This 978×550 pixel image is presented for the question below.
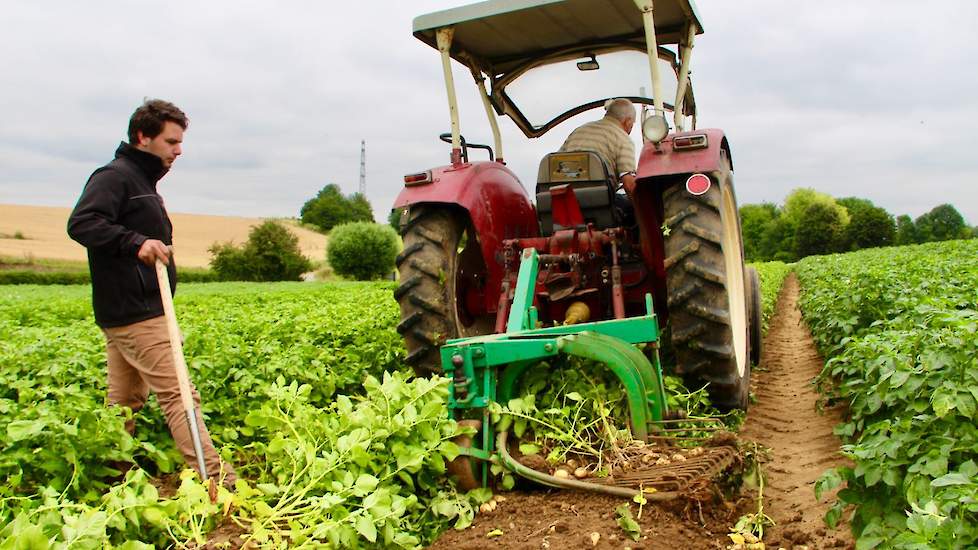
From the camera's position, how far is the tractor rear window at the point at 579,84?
5.50 metres

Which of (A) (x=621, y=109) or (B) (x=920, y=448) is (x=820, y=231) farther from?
(B) (x=920, y=448)

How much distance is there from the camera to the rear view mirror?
18.4 feet

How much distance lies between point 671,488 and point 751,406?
3043 mm

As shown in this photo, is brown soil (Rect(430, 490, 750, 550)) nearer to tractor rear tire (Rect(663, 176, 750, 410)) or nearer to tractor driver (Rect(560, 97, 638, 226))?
tractor rear tire (Rect(663, 176, 750, 410))

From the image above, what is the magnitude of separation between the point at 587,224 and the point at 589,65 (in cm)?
159

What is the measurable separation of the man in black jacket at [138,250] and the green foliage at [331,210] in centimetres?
6266

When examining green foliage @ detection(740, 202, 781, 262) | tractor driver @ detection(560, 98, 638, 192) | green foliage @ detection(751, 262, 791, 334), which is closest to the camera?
tractor driver @ detection(560, 98, 638, 192)

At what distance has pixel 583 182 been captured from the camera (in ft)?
15.1

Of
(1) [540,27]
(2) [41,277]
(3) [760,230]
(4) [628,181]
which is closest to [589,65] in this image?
(1) [540,27]

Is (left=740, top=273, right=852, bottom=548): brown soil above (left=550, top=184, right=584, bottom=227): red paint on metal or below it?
below

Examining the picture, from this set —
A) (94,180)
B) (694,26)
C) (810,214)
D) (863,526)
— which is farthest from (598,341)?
(810,214)

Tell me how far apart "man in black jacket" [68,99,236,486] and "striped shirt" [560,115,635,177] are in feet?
8.13

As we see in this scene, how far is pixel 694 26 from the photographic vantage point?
5043mm

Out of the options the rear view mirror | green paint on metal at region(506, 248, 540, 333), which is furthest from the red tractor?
green paint on metal at region(506, 248, 540, 333)
